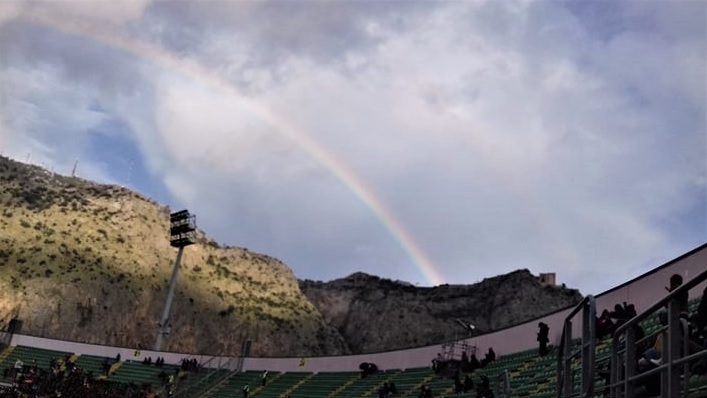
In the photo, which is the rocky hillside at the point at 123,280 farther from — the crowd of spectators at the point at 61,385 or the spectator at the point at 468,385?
the spectator at the point at 468,385

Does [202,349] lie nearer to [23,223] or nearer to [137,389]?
[23,223]

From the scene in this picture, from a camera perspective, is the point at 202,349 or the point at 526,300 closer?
the point at 202,349

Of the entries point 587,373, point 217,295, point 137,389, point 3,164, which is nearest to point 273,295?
point 217,295

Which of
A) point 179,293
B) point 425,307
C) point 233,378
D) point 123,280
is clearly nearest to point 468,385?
point 233,378

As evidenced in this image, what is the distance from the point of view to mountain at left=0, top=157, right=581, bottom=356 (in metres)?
68.4

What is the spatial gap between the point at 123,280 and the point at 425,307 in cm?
4040

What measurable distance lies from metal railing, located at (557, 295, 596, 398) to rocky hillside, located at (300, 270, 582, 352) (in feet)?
258

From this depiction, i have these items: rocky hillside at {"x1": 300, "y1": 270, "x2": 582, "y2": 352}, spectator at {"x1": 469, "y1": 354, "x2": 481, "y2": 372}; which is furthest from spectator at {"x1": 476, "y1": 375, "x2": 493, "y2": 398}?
rocky hillside at {"x1": 300, "y1": 270, "x2": 582, "y2": 352}

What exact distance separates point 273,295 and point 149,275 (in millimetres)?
17041

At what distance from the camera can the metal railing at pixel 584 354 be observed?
14.8ft

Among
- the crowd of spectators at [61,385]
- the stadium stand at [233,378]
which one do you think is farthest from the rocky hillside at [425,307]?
the crowd of spectators at [61,385]

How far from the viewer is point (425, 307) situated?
302 feet

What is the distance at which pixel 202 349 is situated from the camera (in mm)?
75250

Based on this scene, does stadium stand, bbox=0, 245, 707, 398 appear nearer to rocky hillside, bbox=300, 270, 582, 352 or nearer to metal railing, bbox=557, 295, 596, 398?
metal railing, bbox=557, 295, 596, 398
